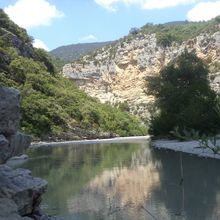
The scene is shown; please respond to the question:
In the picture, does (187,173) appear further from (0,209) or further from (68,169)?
(0,209)

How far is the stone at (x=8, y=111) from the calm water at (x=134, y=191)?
3644mm

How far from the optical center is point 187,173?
73.9 ft

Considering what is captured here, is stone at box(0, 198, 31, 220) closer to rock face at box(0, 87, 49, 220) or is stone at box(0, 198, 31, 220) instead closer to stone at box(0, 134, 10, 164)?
rock face at box(0, 87, 49, 220)

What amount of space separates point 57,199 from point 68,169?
33.5 ft

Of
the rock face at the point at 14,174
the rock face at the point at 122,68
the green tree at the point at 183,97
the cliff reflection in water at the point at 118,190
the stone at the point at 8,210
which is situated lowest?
the cliff reflection in water at the point at 118,190

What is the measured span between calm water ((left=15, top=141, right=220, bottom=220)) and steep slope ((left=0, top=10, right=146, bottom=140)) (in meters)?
48.0

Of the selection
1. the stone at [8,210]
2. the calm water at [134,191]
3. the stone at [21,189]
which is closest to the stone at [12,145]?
the stone at [21,189]

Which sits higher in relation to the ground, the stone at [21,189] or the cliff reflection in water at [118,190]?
the stone at [21,189]

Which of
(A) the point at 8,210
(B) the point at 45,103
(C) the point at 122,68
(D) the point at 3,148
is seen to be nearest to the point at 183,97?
(B) the point at 45,103

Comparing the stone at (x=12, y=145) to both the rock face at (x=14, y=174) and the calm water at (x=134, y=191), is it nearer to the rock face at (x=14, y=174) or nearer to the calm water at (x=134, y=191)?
the rock face at (x=14, y=174)

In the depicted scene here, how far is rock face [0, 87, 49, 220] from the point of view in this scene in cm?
1059

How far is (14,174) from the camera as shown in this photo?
1160cm

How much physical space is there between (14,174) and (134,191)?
23.8 ft

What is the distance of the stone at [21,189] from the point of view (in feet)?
34.6
